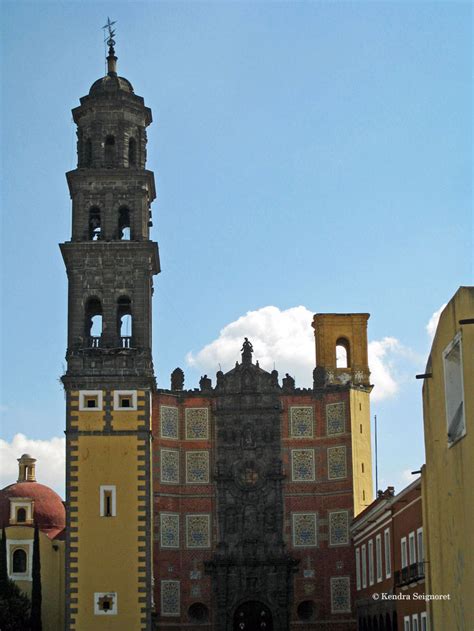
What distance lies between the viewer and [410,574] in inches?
1463

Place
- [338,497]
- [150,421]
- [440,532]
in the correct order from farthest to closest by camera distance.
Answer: [338,497] → [150,421] → [440,532]

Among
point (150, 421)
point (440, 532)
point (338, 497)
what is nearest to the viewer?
point (440, 532)

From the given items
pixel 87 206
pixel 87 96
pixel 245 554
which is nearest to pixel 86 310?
pixel 87 206

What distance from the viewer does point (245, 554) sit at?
50.0 metres

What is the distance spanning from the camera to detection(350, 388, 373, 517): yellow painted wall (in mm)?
50781

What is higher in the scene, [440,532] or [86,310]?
[86,310]

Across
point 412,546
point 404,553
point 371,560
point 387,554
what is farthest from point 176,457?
point 412,546

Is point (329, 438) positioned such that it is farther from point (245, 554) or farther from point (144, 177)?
point (144, 177)

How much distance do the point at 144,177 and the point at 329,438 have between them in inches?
557

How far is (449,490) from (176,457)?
109ft

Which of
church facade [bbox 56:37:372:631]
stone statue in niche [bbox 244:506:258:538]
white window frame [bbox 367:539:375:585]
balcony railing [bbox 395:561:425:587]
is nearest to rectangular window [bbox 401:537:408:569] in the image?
balcony railing [bbox 395:561:425:587]

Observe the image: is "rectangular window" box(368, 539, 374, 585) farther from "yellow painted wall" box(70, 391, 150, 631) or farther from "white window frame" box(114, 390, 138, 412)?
"white window frame" box(114, 390, 138, 412)

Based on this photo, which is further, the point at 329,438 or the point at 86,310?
the point at 329,438

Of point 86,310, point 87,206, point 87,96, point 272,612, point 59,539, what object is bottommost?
point 272,612
